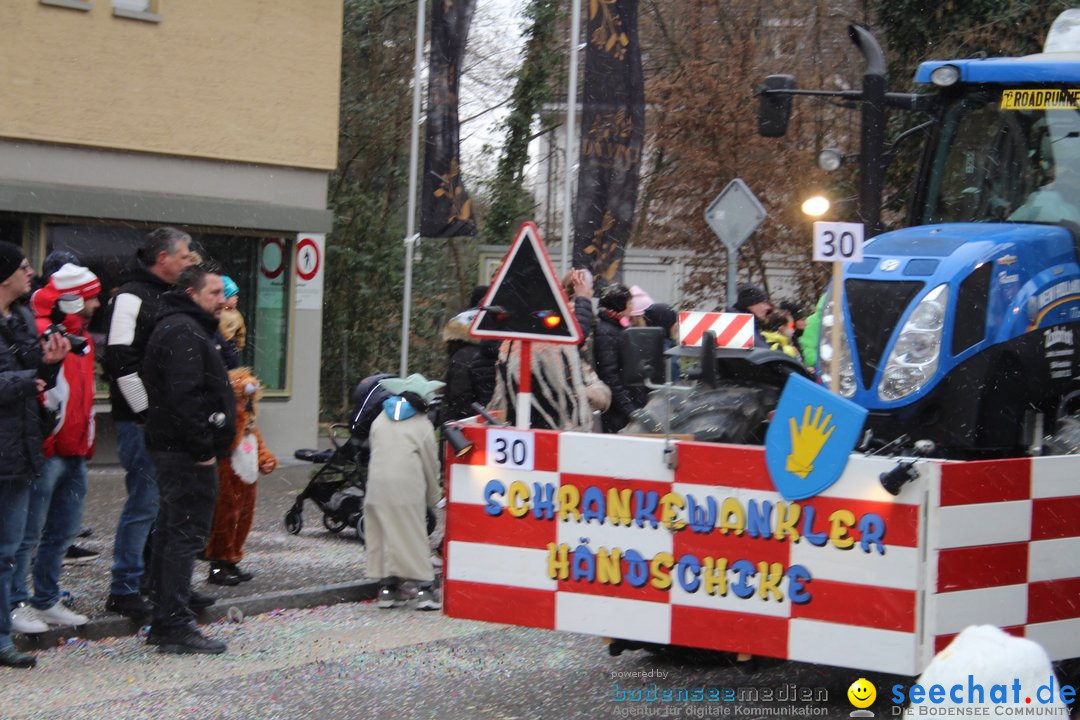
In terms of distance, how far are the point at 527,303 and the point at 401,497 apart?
263cm

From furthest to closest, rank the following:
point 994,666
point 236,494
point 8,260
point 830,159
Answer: point 236,494, point 830,159, point 8,260, point 994,666

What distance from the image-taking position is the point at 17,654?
271 inches

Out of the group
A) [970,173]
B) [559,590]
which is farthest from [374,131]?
[559,590]

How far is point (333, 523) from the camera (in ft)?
35.4

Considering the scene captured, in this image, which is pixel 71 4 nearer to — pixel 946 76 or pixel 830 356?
pixel 946 76

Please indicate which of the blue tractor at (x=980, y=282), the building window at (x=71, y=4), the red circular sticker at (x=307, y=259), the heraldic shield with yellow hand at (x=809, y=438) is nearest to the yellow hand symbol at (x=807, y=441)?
the heraldic shield with yellow hand at (x=809, y=438)

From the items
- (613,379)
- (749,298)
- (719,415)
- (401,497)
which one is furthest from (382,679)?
(749,298)

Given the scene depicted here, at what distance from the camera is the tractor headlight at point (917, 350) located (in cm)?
659

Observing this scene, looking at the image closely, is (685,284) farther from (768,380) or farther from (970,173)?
(768,380)

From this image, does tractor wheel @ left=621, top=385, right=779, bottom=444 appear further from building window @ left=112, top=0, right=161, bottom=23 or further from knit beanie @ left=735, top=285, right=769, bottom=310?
building window @ left=112, top=0, right=161, bottom=23

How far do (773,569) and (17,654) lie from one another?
397 centimetres

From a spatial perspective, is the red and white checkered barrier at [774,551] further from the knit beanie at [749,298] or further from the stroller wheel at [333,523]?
the knit beanie at [749,298]

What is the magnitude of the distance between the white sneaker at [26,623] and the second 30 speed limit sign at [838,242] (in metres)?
4.43

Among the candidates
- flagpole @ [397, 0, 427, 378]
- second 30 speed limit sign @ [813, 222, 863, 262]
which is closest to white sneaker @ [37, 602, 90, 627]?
second 30 speed limit sign @ [813, 222, 863, 262]
